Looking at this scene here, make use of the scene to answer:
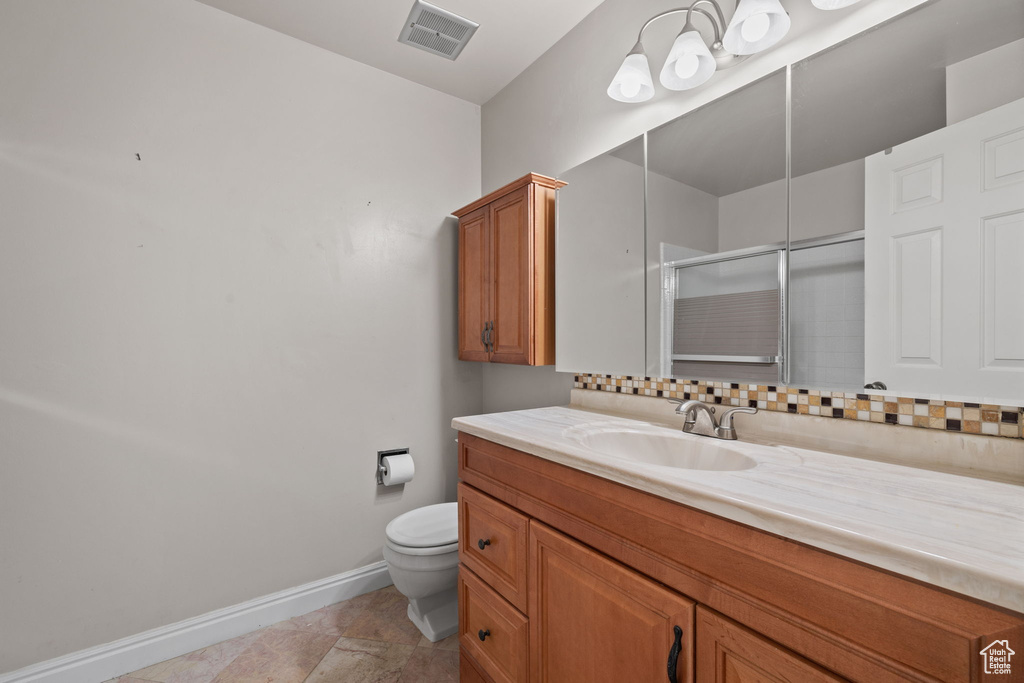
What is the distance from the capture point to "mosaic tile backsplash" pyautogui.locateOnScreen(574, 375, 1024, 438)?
886 millimetres

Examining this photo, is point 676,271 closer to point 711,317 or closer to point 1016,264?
point 711,317

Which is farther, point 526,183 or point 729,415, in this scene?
point 526,183

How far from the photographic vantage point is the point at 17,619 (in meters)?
1.48

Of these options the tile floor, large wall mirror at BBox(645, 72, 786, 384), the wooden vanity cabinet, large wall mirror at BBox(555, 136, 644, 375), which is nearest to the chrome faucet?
large wall mirror at BBox(645, 72, 786, 384)

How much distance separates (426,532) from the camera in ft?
6.07

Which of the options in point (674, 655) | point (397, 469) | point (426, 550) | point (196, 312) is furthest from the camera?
point (397, 469)

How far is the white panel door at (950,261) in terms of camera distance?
0.84 meters

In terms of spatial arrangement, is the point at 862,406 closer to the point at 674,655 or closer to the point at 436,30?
the point at 674,655

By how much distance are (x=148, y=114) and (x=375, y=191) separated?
90 centimetres

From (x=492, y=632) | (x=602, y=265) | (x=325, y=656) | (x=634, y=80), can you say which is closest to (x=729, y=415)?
(x=602, y=265)

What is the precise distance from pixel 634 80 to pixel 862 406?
1.23m

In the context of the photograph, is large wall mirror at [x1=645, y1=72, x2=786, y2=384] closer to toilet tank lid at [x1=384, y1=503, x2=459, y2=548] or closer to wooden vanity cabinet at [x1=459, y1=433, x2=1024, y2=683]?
wooden vanity cabinet at [x1=459, y1=433, x2=1024, y2=683]

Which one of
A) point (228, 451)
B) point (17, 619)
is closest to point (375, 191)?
point (228, 451)

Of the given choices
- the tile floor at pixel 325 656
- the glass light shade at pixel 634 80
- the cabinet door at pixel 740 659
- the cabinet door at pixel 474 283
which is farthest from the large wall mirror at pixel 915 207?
the tile floor at pixel 325 656
